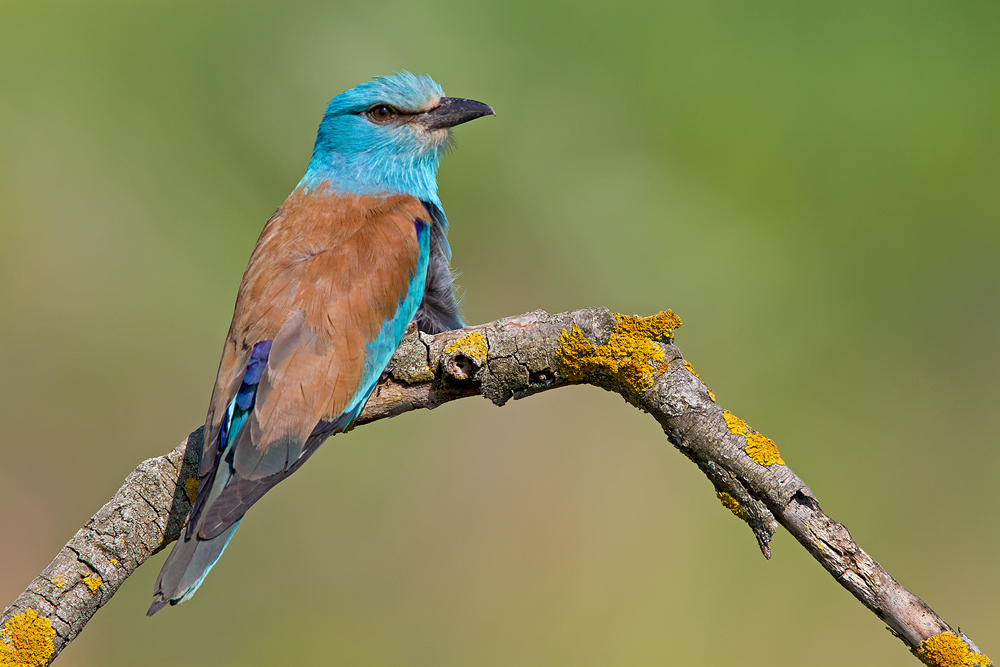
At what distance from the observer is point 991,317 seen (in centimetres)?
471

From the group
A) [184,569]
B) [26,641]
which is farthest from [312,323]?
[26,641]

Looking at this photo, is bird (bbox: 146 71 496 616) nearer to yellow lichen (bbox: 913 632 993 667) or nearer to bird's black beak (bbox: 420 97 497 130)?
bird's black beak (bbox: 420 97 497 130)

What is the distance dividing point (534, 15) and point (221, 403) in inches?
153

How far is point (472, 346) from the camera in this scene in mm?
2357


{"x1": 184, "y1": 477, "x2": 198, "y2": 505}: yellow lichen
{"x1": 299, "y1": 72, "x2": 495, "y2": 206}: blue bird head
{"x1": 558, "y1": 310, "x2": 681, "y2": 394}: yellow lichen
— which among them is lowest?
{"x1": 184, "y1": 477, "x2": 198, "y2": 505}: yellow lichen

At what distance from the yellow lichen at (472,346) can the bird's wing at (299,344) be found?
26 centimetres

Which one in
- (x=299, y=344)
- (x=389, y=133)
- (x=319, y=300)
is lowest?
(x=299, y=344)

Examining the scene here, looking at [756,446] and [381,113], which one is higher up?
[381,113]

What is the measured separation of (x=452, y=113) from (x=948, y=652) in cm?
249

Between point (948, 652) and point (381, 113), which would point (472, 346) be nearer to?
point (948, 652)

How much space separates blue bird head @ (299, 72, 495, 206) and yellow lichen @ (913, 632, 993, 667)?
2231 mm

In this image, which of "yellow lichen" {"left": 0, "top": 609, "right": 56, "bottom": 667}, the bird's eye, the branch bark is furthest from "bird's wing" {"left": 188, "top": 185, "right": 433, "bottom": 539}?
the bird's eye

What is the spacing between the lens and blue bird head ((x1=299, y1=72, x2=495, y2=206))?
Answer: 3.34 meters

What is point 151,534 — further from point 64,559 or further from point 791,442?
point 791,442
